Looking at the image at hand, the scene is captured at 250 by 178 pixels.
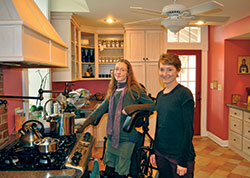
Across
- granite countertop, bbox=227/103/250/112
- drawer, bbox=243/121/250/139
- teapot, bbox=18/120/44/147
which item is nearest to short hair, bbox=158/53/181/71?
teapot, bbox=18/120/44/147

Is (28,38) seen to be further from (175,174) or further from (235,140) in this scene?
(235,140)

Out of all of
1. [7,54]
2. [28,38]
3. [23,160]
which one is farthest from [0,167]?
[28,38]

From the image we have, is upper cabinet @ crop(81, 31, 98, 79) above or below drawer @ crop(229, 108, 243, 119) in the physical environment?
above

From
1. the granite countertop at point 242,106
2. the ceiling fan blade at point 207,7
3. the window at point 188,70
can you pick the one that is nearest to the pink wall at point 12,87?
the ceiling fan blade at point 207,7

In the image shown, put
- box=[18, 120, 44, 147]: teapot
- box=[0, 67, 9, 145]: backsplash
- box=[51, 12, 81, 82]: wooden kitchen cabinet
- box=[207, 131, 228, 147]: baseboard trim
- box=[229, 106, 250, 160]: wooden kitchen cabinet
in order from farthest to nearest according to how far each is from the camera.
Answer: box=[207, 131, 228, 147]: baseboard trim, box=[229, 106, 250, 160]: wooden kitchen cabinet, box=[51, 12, 81, 82]: wooden kitchen cabinet, box=[0, 67, 9, 145]: backsplash, box=[18, 120, 44, 147]: teapot

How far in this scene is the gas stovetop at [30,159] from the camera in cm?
132

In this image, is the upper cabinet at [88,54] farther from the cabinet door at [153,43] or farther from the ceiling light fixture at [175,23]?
the ceiling light fixture at [175,23]

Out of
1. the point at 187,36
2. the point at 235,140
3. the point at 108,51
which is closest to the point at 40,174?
the point at 235,140

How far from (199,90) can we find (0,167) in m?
4.55

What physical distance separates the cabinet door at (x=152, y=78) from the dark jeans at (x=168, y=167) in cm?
295

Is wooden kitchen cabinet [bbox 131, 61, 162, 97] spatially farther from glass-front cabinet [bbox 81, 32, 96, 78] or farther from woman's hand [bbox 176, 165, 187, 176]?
woman's hand [bbox 176, 165, 187, 176]

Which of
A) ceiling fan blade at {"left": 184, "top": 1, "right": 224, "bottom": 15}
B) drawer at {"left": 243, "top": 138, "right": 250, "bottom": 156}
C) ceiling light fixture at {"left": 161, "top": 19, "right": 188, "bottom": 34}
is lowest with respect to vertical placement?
drawer at {"left": 243, "top": 138, "right": 250, "bottom": 156}

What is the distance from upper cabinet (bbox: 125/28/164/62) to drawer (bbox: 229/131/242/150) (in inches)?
85.5

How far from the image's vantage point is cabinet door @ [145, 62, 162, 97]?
4582 millimetres
